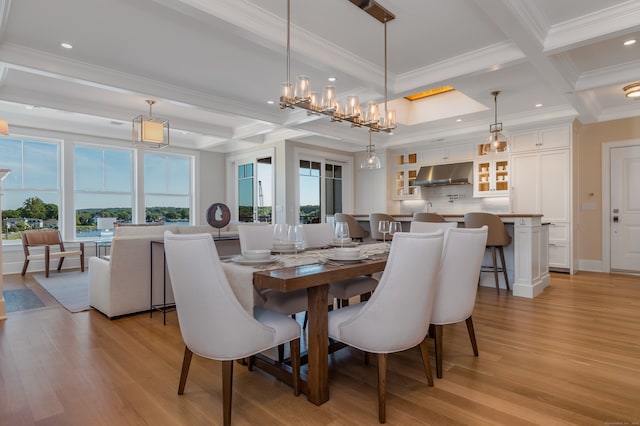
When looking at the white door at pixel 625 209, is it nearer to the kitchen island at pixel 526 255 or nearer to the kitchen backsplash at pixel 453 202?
the kitchen backsplash at pixel 453 202

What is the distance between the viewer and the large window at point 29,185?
6.04 metres

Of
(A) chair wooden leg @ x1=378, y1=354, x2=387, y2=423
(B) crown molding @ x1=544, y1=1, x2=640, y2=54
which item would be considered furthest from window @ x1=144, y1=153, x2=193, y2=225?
(B) crown molding @ x1=544, y1=1, x2=640, y2=54

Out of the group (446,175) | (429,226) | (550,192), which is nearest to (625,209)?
(550,192)

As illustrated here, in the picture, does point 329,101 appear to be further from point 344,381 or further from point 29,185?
point 29,185

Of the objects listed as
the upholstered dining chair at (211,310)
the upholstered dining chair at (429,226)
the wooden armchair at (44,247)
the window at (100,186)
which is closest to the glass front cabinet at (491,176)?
the upholstered dining chair at (429,226)

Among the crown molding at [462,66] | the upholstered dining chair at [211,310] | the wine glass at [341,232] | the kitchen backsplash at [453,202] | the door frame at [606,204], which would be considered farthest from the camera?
the kitchen backsplash at [453,202]

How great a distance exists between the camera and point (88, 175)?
22.3 feet

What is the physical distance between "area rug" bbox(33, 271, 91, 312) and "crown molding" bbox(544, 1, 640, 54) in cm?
531

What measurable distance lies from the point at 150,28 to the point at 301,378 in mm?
3101

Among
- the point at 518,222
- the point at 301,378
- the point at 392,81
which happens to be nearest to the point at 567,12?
the point at 392,81

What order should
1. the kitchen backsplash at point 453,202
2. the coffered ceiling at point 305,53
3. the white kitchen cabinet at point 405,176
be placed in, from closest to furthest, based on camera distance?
1. the coffered ceiling at point 305,53
2. the kitchen backsplash at point 453,202
3. the white kitchen cabinet at point 405,176

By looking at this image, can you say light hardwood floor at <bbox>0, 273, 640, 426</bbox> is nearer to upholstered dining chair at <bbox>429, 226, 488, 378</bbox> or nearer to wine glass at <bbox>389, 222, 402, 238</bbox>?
upholstered dining chair at <bbox>429, 226, 488, 378</bbox>

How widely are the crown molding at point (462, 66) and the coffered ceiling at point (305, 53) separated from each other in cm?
1

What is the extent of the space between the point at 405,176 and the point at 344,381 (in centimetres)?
630
